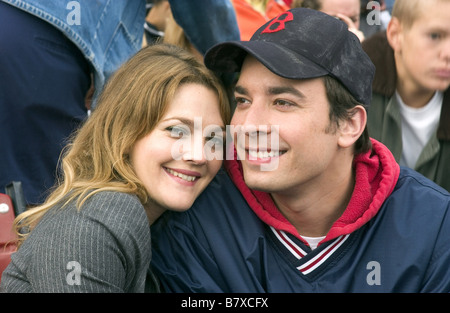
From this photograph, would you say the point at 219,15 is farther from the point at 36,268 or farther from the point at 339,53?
the point at 36,268

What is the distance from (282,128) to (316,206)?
38 cm

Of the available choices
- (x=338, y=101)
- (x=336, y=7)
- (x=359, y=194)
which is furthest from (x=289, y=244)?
(x=336, y=7)

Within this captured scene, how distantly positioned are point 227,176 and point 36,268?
0.87 meters

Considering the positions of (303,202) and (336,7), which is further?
(336,7)

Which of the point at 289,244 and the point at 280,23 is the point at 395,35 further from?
the point at 289,244

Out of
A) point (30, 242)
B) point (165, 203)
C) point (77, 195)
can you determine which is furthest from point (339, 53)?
point (30, 242)

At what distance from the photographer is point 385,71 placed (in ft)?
10.6

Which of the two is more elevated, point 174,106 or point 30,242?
point 174,106

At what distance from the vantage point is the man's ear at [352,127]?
2430 millimetres

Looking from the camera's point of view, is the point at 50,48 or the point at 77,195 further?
the point at 50,48
